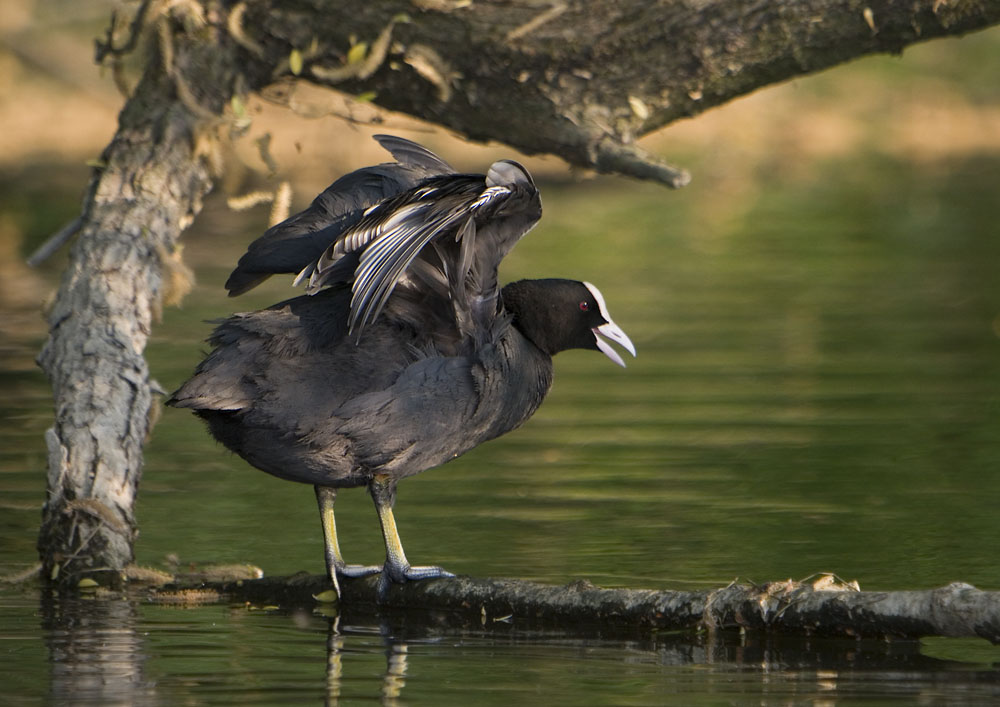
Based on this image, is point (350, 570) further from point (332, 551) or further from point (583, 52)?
point (583, 52)

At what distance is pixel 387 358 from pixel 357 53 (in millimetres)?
2120

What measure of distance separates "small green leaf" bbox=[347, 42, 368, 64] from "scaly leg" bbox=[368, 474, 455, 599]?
87.9 inches

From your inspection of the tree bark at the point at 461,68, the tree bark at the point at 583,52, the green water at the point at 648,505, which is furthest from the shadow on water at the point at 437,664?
the tree bark at the point at 583,52

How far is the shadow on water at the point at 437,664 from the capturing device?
13.4ft

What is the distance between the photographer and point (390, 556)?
5184 mm

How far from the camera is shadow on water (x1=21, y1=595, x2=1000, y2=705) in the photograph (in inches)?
160

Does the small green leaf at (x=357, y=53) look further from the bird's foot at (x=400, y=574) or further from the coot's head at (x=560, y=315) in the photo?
the bird's foot at (x=400, y=574)

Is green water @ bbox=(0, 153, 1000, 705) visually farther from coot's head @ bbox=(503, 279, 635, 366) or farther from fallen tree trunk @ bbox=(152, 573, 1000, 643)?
coot's head @ bbox=(503, 279, 635, 366)

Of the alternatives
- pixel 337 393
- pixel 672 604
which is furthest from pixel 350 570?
pixel 672 604

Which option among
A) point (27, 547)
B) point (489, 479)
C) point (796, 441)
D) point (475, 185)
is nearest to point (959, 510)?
point (796, 441)

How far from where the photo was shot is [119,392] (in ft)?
18.9

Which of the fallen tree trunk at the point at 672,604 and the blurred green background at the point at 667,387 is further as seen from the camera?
the blurred green background at the point at 667,387

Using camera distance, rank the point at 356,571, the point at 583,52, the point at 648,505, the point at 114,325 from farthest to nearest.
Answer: the point at 583,52 → the point at 648,505 → the point at 114,325 → the point at 356,571

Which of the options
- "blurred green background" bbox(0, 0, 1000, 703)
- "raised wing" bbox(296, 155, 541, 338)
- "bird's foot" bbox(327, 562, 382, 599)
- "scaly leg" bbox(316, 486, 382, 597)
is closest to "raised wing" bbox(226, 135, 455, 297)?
"raised wing" bbox(296, 155, 541, 338)
